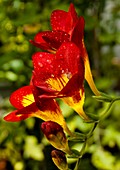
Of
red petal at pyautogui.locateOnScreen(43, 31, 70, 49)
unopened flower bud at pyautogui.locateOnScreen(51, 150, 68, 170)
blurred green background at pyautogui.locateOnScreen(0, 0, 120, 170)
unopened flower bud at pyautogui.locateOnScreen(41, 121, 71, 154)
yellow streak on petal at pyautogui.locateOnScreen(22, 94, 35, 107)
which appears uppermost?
red petal at pyautogui.locateOnScreen(43, 31, 70, 49)

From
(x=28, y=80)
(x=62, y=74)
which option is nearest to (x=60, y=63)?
(x=62, y=74)

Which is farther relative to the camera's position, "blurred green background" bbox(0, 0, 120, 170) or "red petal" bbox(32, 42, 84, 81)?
"blurred green background" bbox(0, 0, 120, 170)

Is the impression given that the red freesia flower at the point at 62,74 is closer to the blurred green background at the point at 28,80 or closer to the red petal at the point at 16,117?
the red petal at the point at 16,117

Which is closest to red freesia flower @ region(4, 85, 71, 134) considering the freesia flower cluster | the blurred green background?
the freesia flower cluster

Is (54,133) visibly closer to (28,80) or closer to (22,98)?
(22,98)

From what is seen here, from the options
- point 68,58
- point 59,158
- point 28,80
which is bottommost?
point 28,80

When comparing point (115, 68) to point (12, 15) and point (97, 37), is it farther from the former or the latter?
point (12, 15)

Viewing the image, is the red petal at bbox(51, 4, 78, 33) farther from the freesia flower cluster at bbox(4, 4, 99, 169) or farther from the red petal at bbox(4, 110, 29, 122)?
the red petal at bbox(4, 110, 29, 122)

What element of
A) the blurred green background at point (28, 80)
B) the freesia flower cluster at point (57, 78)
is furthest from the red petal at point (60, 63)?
the blurred green background at point (28, 80)
